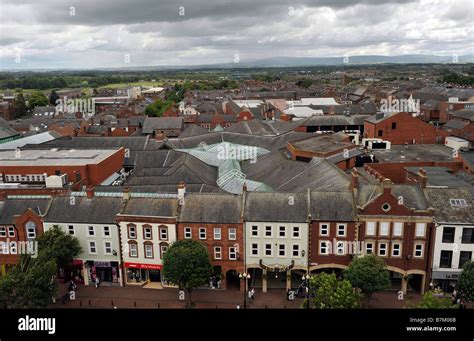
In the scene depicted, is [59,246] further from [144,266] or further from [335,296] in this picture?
[335,296]

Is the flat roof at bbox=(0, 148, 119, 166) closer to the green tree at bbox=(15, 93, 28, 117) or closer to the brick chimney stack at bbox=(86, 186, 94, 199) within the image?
the brick chimney stack at bbox=(86, 186, 94, 199)

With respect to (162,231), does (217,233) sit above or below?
below

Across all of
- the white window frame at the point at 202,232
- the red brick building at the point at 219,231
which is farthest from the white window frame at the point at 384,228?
the white window frame at the point at 202,232

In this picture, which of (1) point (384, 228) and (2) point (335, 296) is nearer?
(2) point (335, 296)

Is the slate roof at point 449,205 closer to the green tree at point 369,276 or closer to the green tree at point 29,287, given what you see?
the green tree at point 369,276

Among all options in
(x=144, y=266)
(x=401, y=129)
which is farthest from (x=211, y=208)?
(x=401, y=129)

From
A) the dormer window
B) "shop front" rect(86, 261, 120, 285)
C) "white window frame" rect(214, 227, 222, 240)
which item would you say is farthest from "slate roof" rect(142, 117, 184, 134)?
the dormer window
